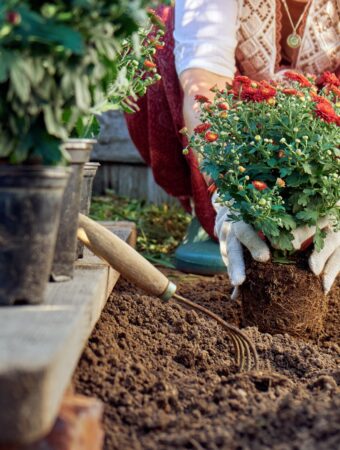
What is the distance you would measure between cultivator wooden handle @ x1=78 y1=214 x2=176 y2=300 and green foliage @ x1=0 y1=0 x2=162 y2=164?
0.41 m

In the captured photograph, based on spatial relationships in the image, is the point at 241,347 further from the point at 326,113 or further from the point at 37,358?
the point at 37,358

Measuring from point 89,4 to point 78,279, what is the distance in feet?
2.03

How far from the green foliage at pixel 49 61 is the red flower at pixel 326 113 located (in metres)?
0.95

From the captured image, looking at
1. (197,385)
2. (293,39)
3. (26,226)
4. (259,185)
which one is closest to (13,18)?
(26,226)

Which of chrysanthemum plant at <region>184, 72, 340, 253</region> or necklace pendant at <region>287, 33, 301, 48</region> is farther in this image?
necklace pendant at <region>287, 33, 301, 48</region>

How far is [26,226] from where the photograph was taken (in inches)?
56.3

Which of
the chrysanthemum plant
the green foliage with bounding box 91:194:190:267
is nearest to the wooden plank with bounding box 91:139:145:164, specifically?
the green foliage with bounding box 91:194:190:267

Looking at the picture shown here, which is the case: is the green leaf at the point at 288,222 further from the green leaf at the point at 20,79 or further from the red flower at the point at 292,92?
the green leaf at the point at 20,79

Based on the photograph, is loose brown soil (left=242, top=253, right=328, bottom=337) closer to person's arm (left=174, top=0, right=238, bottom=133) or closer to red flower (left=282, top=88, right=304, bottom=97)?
red flower (left=282, top=88, right=304, bottom=97)

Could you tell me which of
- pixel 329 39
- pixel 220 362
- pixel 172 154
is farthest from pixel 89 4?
pixel 172 154

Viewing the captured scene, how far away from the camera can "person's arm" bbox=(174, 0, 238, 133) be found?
307cm

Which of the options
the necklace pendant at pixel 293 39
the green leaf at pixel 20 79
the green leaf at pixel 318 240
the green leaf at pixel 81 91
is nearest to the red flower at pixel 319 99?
the green leaf at pixel 318 240

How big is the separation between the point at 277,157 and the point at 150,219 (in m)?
2.23

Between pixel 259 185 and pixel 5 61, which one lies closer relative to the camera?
pixel 5 61
